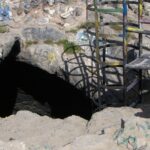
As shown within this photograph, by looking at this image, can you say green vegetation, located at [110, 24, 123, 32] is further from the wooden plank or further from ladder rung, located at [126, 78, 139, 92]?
the wooden plank

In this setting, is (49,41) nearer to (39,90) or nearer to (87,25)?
(87,25)

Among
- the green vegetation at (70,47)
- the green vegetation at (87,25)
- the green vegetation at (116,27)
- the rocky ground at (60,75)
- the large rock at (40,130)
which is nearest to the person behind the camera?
the rocky ground at (60,75)

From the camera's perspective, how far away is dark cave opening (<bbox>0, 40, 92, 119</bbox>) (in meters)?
9.30

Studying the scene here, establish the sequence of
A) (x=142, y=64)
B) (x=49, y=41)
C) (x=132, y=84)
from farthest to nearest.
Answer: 1. (x=49, y=41)
2. (x=132, y=84)
3. (x=142, y=64)

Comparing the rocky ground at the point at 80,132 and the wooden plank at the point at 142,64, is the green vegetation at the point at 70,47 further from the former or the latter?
the wooden plank at the point at 142,64

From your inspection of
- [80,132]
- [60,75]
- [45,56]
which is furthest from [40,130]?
[45,56]

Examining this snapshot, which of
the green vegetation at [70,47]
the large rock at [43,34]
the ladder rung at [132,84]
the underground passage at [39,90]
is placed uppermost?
the large rock at [43,34]

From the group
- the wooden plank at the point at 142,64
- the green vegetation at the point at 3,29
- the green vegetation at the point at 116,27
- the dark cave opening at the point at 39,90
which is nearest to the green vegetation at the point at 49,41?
the dark cave opening at the point at 39,90

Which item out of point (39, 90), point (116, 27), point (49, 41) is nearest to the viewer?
point (49, 41)

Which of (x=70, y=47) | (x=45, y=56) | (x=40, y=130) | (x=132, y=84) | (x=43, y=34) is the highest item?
(x=43, y=34)

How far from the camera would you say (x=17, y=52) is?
30.5 ft

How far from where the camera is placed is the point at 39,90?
32.1 feet

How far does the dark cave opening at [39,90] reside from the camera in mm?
9305

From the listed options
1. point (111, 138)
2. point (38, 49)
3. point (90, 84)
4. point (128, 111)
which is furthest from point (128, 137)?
point (38, 49)
